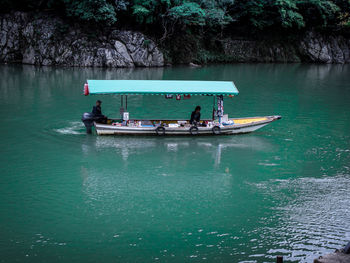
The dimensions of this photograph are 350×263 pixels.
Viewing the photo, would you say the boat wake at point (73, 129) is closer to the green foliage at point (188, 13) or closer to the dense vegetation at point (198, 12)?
the dense vegetation at point (198, 12)

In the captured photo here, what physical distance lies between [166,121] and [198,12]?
24.6 meters

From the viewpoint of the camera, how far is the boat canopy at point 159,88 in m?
16.4

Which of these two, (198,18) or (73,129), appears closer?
(73,129)

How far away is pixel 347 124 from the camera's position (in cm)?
2041

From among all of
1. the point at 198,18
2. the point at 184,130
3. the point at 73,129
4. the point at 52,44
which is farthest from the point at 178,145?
the point at 198,18

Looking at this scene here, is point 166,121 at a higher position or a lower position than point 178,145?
higher

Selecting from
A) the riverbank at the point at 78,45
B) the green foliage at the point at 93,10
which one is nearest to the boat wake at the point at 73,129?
the riverbank at the point at 78,45

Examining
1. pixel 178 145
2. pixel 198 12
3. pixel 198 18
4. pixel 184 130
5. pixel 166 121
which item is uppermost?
pixel 198 12

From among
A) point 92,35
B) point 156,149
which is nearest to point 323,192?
point 156,149

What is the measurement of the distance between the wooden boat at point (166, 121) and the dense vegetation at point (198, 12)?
74.5ft

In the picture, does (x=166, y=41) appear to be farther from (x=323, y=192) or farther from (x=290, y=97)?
(x=323, y=192)

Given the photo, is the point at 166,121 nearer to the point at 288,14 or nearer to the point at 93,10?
the point at 93,10

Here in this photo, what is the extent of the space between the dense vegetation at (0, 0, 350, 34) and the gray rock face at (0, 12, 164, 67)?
5.17 ft

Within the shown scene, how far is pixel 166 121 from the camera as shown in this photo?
17.7 meters
